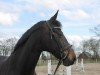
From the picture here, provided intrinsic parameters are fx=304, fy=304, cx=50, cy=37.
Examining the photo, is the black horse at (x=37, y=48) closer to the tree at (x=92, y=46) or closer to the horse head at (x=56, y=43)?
the horse head at (x=56, y=43)

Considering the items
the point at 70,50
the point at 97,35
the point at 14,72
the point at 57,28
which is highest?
the point at 97,35

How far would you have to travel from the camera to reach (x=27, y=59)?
5.52 meters

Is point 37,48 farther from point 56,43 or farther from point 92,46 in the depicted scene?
point 92,46

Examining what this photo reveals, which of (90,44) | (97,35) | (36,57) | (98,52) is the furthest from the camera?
(90,44)

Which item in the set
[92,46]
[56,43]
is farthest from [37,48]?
[92,46]

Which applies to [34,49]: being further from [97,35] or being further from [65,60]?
[97,35]

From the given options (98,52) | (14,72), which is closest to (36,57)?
(14,72)

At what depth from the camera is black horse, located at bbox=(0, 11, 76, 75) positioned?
514 centimetres

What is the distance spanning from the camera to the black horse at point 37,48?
5141 mm

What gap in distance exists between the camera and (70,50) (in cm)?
506

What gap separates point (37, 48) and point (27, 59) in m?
0.28

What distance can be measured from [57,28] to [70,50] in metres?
0.49

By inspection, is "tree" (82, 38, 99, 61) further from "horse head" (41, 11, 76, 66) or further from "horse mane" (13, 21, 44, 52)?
"horse head" (41, 11, 76, 66)

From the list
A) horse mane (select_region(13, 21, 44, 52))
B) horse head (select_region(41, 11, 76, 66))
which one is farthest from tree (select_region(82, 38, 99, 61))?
horse head (select_region(41, 11, 76, 66))
